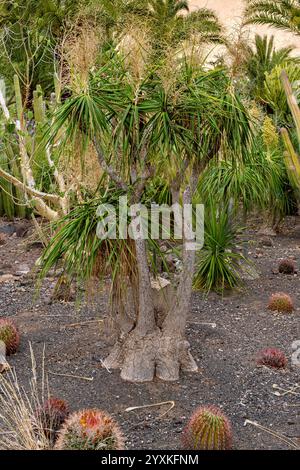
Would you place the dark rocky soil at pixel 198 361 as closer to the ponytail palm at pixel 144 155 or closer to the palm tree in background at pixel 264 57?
the ponytail palm at pixel 144 155

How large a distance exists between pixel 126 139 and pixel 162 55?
0.66 meters

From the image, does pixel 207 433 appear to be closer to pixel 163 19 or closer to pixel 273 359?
pixel 273 359

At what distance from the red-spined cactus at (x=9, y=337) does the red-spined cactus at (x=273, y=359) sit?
5.80 ft

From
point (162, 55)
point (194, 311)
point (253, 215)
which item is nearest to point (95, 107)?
point (162, 55)

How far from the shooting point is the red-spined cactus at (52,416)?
372 cm

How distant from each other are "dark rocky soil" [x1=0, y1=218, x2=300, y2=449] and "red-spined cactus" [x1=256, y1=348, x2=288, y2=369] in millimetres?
65

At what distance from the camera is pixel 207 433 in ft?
11.8

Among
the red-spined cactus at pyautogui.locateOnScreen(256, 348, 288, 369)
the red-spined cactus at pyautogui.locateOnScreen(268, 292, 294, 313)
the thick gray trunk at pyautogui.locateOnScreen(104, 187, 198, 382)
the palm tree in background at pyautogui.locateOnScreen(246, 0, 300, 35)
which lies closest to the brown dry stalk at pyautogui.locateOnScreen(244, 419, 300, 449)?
the thick gray trunk at pyautogui.locateOnScreen(104, 187, 198, 382)

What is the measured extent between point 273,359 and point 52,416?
5.92ft

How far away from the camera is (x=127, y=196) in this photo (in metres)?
4.53

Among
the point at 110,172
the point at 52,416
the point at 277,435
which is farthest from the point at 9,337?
the point at 277,435

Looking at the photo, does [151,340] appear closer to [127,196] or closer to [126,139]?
[127,196]

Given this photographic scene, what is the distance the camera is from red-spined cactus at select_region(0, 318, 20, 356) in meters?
5.01

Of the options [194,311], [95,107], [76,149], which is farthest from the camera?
[194,311]
